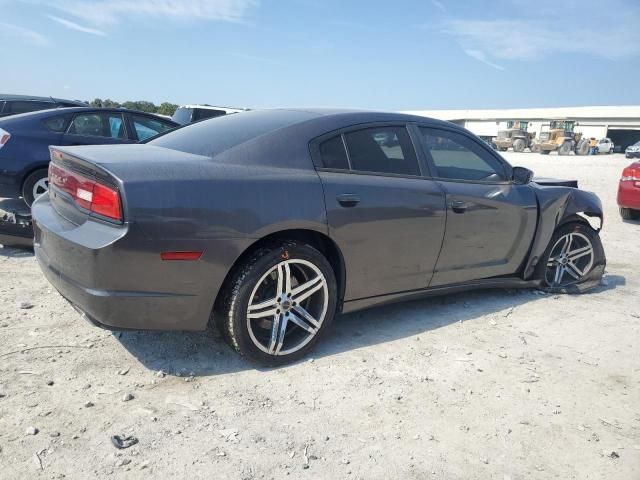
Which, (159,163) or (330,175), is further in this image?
(330,175)

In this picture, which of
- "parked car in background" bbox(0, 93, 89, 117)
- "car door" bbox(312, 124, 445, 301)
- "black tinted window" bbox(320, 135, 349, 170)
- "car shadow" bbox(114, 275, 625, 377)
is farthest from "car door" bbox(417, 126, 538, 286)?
"parked car in background" bbox(0, 93, 89, 117)

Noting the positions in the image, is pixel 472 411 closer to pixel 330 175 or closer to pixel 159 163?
pixel 330 175

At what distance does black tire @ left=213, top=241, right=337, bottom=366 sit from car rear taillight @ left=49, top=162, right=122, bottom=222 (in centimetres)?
74

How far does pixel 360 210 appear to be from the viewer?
10.4 feet

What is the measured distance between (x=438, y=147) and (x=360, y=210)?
1055mm

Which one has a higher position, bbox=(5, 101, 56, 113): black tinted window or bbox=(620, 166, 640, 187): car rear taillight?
bbox=(5, 101, 56, 113): black tinted window

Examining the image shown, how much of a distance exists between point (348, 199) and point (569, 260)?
2.78m

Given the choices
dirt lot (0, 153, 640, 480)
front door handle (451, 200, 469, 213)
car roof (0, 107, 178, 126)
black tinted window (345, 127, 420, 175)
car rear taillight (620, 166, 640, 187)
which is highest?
car roof (0, 107, 178, 126)

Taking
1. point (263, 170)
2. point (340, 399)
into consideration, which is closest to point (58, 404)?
point (340, 399)

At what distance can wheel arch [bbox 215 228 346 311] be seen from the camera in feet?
9.32

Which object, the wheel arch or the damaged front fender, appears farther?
the damaged front fender

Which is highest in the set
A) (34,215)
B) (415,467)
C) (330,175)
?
(330,175)

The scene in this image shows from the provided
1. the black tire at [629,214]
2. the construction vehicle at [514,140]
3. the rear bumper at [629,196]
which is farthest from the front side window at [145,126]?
the construction vehicle at [514,140]

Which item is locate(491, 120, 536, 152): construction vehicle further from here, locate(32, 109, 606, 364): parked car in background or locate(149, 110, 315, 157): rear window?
locate(149, 110, 315, 157): rear window
